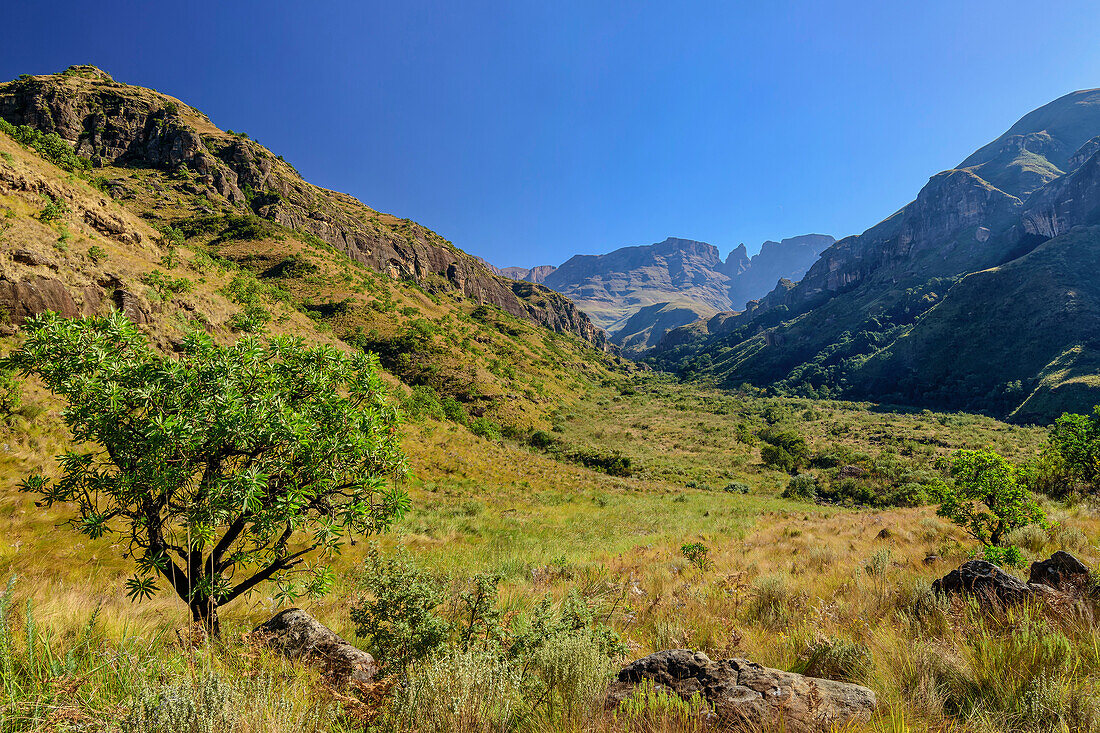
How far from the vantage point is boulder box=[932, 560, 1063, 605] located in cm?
403

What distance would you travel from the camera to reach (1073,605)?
3600 mm

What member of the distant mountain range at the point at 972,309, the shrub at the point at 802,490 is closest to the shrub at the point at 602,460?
the shrub at the point at 802,490

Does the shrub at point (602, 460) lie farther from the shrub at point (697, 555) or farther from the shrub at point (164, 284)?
the shrub at point (164, 284)

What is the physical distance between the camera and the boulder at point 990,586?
13.2ft

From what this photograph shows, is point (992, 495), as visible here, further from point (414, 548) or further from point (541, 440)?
point (541, 440)

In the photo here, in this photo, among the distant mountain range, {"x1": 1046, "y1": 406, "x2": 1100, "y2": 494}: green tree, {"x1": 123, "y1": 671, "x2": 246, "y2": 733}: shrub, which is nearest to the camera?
{"x1": 123, "y1": 671, "x2": 246, "y2": 733}: shrub

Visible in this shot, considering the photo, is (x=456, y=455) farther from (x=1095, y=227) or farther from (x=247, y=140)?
(x=1095, y=227)

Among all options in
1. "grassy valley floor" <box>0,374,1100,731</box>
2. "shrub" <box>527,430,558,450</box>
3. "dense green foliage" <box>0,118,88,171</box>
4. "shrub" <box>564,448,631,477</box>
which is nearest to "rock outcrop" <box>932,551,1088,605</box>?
"grassy valley floor" <box>0,374,1100,731</box>

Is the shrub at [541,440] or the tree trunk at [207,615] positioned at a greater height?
the tree trunk at [207,615]

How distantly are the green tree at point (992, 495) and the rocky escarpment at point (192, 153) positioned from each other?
72626 millimetres

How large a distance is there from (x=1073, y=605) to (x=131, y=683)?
7886 millimetres

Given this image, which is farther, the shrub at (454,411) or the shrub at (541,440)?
the shrub at (541,440)

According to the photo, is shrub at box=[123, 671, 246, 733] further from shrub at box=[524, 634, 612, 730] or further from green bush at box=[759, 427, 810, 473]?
green bush at box=[759, 427, 810, 473]

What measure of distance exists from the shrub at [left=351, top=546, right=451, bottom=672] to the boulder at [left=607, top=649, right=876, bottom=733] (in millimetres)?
1964
